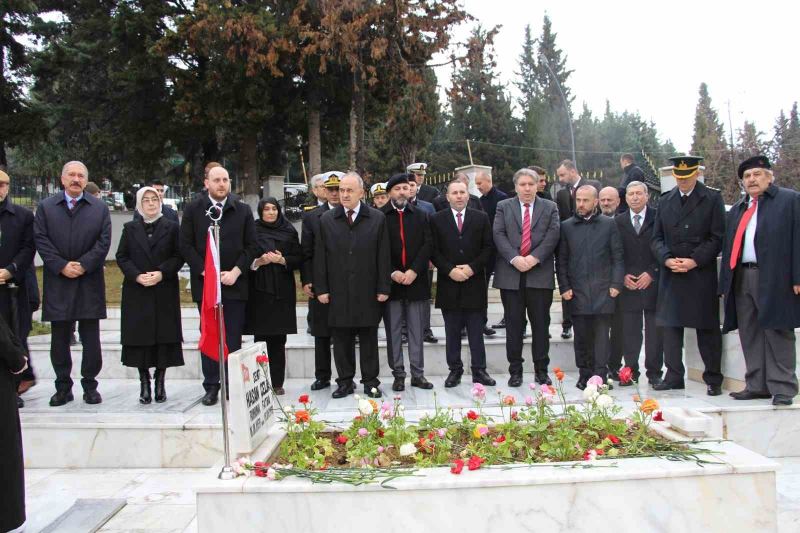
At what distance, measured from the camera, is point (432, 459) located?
3.67 m

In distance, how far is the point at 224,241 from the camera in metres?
6.00

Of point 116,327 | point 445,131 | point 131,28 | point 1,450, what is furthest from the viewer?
point 445,131

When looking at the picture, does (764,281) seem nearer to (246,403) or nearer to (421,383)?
(421,383)

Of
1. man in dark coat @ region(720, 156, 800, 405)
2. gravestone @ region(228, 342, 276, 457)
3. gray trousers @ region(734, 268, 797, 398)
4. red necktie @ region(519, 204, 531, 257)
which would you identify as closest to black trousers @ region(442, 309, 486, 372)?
red necktie @ region(519, 204, 531, 257)

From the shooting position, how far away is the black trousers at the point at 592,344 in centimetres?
639

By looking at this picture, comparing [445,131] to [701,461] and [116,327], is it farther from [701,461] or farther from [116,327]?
[701,461]

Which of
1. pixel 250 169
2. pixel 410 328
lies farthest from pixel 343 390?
pixel 250 169

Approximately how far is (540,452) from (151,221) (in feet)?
13.5

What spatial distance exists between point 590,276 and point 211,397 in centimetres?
360

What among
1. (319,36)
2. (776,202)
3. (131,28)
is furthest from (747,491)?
(131,28)

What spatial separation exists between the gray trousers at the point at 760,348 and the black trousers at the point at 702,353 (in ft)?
1.23

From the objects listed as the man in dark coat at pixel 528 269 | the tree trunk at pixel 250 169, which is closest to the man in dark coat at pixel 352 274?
the man in dark coat at pixel 528 269

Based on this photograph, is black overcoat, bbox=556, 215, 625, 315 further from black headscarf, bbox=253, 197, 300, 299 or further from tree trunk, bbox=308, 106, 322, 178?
tree trunk, bbox=308, 106, 322, 178

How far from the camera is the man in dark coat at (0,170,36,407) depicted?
19.0ft
